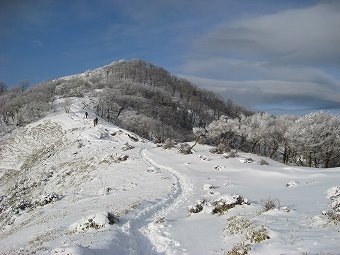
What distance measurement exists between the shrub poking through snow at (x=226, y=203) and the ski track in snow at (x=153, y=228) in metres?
2.98

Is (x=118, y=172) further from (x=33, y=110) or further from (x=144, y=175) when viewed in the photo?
(x=33, y=110)

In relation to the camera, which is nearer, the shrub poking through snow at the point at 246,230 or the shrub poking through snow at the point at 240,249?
the shrub poking through snow at the point at 240,249

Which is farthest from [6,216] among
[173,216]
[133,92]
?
[133,92]

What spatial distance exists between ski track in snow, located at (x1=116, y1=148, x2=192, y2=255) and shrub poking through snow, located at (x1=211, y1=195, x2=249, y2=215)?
2.98 meters

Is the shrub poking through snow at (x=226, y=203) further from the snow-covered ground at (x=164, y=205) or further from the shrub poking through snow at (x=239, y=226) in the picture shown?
the shrub poking through snow at (x=239, y=226)

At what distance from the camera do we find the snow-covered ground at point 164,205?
1382 cm

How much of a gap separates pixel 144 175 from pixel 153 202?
45.3 ft

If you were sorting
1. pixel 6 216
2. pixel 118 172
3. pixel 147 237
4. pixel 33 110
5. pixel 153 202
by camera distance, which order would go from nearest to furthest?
pixel 147 237 < pixel 153 202 < pixel 6 216 < pixel 118 172 < pixel 33 110

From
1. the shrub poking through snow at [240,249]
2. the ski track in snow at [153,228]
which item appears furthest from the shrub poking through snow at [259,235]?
the ski track in snow at [153,228]

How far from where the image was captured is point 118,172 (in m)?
41.3

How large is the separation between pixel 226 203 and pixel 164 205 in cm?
536

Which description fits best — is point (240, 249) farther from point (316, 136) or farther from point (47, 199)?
point (316, 136)

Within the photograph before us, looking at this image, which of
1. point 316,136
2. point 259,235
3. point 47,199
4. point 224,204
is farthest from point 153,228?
point 316,136

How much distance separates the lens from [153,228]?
701 inches
